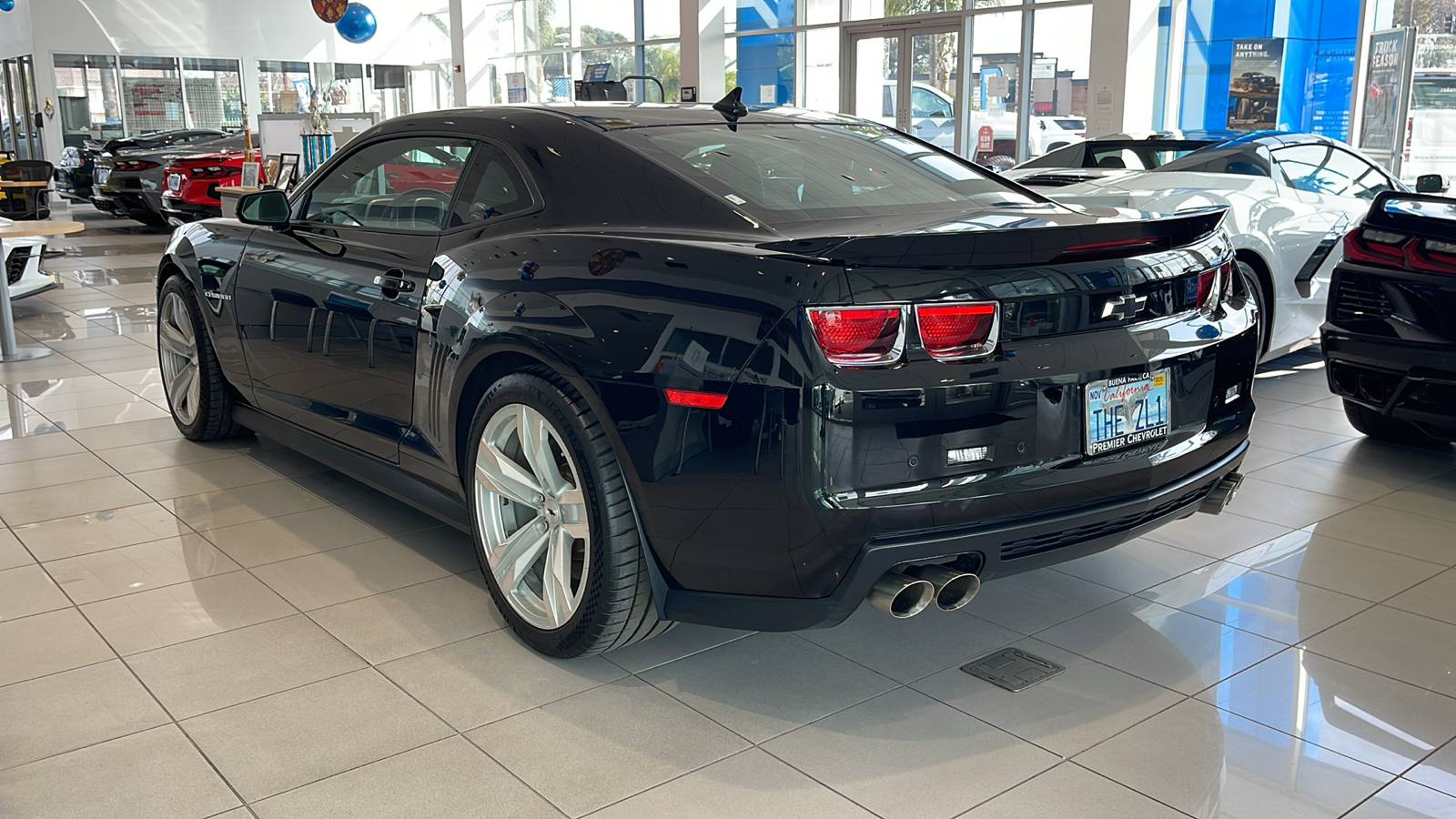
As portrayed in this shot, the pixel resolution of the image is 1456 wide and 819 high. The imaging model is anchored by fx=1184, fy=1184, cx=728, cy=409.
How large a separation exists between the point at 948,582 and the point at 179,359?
379cm

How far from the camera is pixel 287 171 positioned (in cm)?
971

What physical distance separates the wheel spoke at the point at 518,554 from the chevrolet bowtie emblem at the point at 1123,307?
1388 millimetres

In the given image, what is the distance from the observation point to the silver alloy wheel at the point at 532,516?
2771mm

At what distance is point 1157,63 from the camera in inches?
466

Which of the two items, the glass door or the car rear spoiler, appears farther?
the glass door

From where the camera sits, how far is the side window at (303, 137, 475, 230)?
3391mm

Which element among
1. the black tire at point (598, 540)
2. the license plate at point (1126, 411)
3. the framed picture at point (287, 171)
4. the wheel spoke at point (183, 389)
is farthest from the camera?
the framed picture at point (287, 171)

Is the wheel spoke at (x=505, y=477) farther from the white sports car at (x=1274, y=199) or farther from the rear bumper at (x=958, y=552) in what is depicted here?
the white sports car at (x=1274, y=199)

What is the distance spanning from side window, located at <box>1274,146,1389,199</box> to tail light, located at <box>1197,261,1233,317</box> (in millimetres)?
3633

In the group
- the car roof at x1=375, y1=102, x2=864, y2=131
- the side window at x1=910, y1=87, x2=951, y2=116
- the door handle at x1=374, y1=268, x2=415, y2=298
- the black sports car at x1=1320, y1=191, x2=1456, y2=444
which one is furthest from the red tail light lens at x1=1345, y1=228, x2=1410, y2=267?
the side window at x1=910, y1=87, x2=951, y2=116

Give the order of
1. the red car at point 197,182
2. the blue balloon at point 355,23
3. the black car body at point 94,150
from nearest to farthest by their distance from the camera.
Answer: the red car at point 197,182 → the black car body at point 94,150 → the blue balloon at point 355,23

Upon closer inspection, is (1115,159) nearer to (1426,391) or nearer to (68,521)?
(1426,391)

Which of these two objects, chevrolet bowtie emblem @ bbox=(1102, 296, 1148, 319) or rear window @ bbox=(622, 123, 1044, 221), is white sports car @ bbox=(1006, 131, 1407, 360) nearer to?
rear window @ bbox=(622, 123, 1044, 221)

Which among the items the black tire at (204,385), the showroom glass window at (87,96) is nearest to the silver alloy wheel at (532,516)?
the black tire at (204,385)
